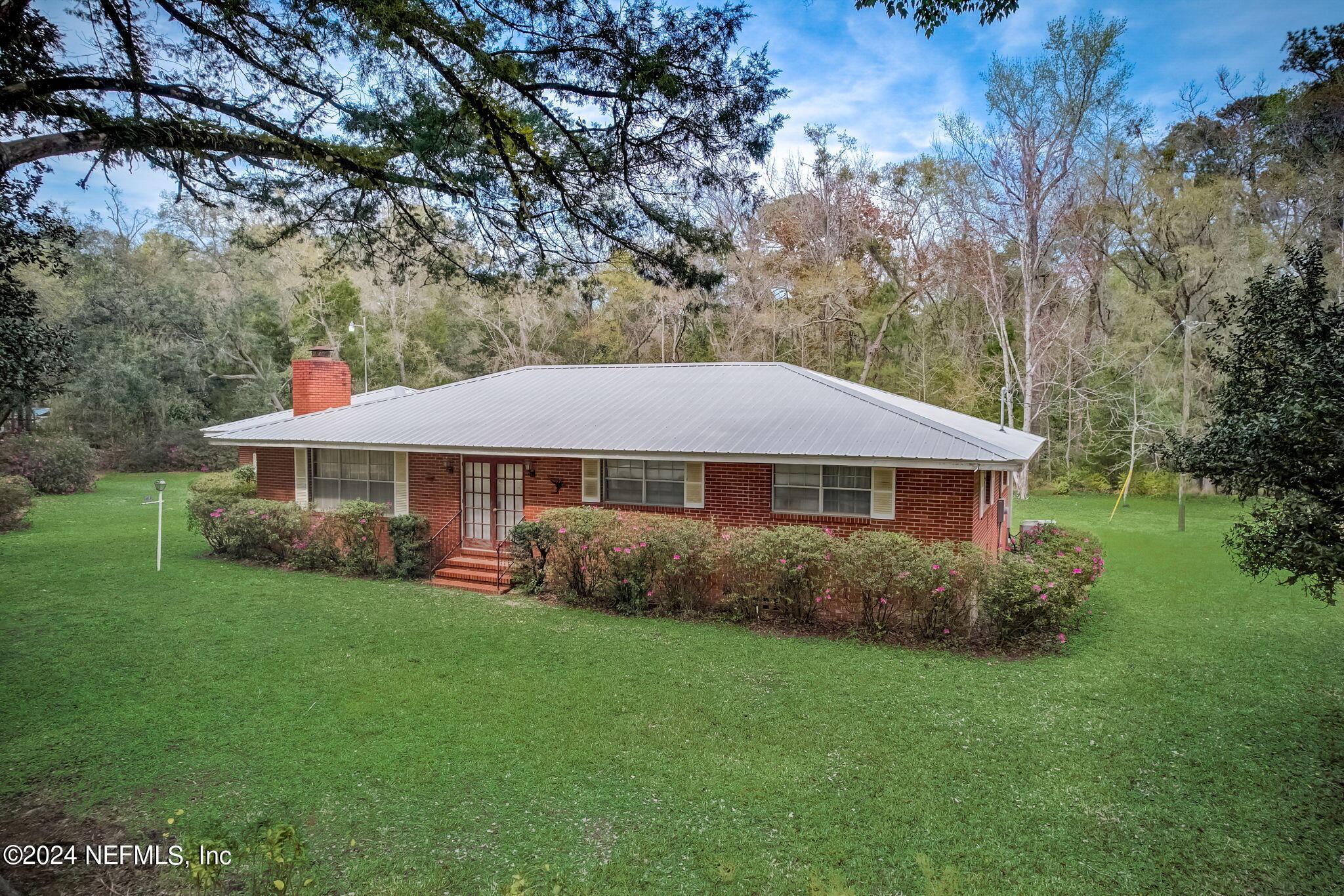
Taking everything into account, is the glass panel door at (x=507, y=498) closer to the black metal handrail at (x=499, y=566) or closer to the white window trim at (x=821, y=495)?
the black metal handrail at (x=499, y=566)

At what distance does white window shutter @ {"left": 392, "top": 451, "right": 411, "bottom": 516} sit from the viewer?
44.4 ft

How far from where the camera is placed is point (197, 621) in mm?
9734

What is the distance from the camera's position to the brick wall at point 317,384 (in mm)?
15781

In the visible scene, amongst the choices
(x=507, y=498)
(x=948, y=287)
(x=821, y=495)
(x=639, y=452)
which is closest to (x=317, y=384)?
(x=507, y=498)

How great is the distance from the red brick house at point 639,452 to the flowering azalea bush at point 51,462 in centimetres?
Result: 1256

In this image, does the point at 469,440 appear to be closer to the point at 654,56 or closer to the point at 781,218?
the point at 654,56

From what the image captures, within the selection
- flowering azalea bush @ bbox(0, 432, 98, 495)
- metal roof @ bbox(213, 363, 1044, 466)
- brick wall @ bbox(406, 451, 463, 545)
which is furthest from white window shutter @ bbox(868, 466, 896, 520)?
flowering azalea bush @ bbox(0, 432, 98, 495)

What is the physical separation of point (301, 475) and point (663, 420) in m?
7.61

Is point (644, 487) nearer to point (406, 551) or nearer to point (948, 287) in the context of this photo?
point (406, 551)

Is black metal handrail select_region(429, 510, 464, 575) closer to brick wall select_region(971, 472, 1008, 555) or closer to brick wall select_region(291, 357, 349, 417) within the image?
brick wall select_region(291, 357, 349, 417)

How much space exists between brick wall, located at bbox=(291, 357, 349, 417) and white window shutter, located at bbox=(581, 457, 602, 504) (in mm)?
7031

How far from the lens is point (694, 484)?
450 inches

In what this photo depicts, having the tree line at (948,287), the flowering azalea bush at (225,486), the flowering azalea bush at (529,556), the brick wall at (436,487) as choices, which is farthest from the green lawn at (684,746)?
the tree line at (948,287)

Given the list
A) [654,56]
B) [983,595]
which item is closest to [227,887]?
[654,56]
